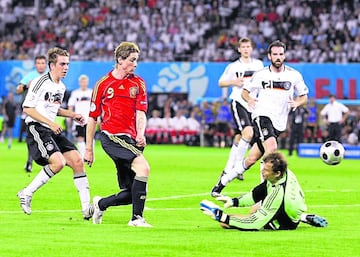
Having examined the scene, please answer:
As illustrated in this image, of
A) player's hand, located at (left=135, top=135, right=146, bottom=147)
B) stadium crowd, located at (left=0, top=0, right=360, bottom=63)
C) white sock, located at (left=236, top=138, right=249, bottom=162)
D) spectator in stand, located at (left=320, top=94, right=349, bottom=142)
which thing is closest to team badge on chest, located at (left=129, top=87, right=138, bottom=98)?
player's hand, located at (left=135, top=135, right=146, bottom=147)

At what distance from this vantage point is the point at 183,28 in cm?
5294

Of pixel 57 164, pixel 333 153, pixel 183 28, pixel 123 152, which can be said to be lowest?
pixel 57 164

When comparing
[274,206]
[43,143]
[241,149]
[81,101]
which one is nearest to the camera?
[274,206]

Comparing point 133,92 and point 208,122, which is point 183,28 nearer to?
point 208,122

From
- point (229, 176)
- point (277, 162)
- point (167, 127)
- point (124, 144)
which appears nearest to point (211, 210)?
point (277, 162)

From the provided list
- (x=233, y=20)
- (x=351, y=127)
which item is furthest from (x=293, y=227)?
(x=233, y=20)

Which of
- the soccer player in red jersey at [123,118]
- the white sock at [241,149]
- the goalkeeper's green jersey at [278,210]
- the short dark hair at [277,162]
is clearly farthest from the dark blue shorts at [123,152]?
the white sock at [241,149]

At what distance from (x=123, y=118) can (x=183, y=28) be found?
39.4 meters

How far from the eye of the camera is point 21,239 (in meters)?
12.1

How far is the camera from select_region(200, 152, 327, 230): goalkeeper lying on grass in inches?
505

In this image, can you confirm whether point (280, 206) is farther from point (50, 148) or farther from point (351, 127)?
point (351, 127)

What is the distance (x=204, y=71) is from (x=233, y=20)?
20.2 feet

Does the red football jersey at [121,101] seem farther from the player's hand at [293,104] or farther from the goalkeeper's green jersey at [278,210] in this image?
the player's hand at [293,104]

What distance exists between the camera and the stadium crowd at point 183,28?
1909 inches
